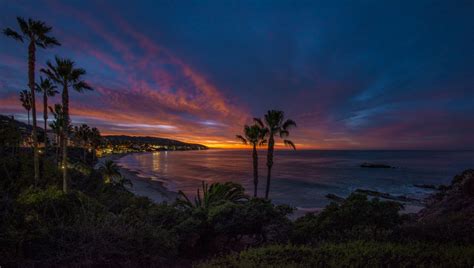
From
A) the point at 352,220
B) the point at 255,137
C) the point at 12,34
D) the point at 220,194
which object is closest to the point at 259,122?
the point at 255,137

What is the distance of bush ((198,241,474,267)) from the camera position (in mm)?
4816

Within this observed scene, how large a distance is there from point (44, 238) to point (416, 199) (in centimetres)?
3887

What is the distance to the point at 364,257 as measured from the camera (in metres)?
5.26

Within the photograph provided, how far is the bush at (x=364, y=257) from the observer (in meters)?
4.82

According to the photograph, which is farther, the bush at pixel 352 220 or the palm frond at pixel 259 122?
the palm frond at pixel 259 122

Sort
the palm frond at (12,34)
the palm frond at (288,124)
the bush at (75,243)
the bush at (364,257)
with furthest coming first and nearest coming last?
the palm frond at (288,124), the palm frond at (12,34), the bush at (75,243), the bush at (364,257)

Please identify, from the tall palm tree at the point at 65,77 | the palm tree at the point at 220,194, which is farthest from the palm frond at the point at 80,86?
the palm tree at the point at 220,194

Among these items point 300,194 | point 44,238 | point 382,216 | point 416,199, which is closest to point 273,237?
point 382,216

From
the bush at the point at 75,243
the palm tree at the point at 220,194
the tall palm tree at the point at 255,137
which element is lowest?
the palm tree at the point at 220,194

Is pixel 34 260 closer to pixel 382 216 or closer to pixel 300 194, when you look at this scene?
pixel 382 216

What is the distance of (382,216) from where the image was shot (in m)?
9.42

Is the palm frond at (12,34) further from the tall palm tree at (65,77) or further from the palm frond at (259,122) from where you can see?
the palm frond at (259,122)

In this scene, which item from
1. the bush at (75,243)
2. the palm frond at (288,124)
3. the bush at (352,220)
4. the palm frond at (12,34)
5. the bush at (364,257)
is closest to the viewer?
the bush at (364,257)

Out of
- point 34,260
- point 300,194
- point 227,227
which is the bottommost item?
point 300,194
